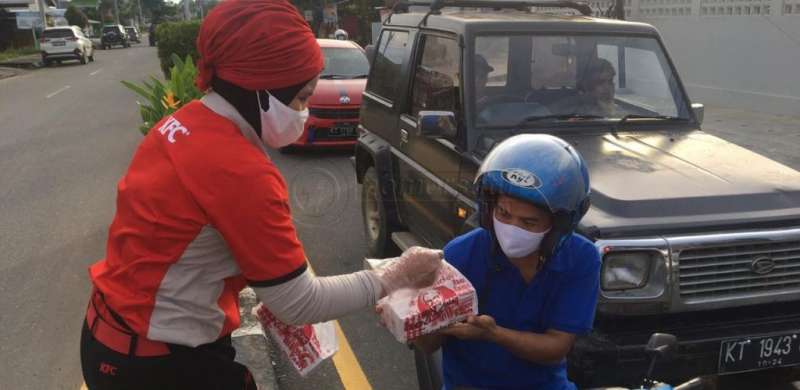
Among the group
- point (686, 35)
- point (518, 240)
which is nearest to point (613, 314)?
point (518, 240)

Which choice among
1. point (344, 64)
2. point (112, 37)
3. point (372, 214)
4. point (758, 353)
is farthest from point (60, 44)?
point (758, 353)

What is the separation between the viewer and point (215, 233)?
167 cm

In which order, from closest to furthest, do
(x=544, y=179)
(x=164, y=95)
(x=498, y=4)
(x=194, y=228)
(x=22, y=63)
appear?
(x=194, y=228), (x=544, y=179), (x=498, y=4), (x=164, y=95), (x=22, y=63)

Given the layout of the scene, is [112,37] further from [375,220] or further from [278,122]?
[278,122]

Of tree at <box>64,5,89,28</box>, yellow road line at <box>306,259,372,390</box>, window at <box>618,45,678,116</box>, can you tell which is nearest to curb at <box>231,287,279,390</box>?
yellow road line at <box>306,259,372,390</box>

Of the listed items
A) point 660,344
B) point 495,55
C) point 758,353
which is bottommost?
point 758,353

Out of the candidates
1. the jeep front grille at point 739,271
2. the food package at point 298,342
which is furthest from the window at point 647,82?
the food package at point 298,342

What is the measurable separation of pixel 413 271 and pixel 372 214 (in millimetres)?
3968

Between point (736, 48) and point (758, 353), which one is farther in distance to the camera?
point (736, 48)

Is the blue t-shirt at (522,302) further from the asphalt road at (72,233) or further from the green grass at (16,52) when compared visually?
the green grass at (16,52)

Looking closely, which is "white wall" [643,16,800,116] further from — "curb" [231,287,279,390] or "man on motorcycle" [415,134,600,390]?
"man on motorcycle" [415,134,600,390]

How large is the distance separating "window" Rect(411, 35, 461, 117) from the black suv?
15 millimetres

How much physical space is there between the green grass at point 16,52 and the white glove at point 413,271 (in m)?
36.5

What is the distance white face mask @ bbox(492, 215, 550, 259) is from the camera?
195 centimetres
